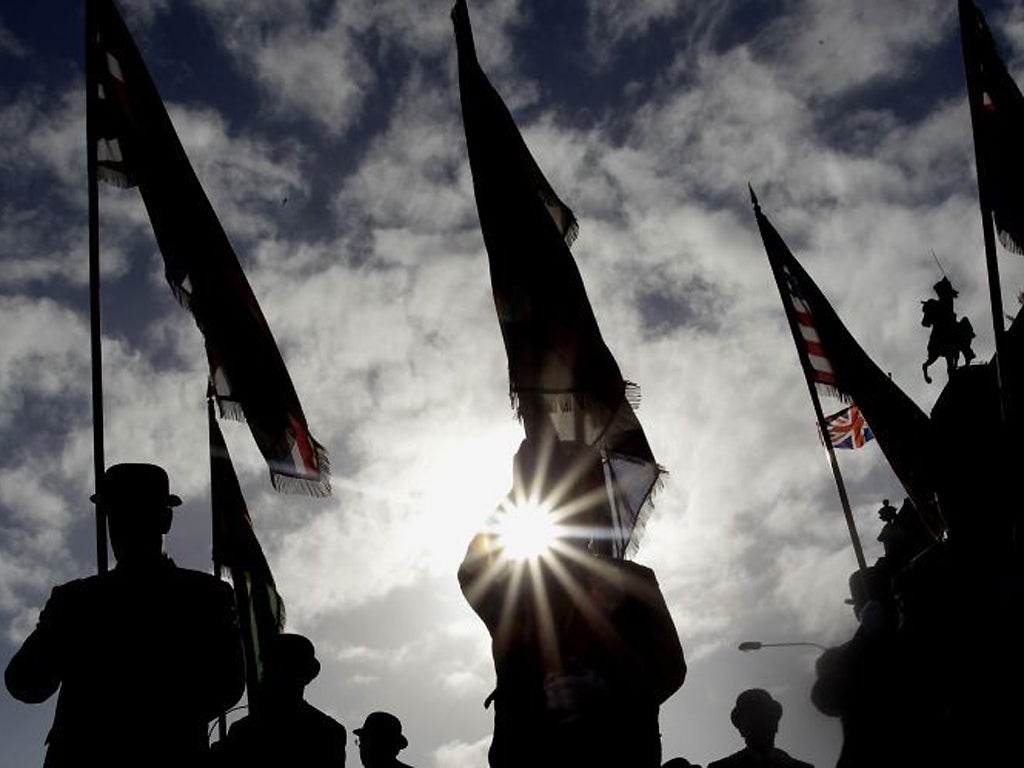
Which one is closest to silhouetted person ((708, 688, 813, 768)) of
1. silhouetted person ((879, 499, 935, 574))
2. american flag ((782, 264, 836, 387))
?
american flag ((782, 264, 836, 387))

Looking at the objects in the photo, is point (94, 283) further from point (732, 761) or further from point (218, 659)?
point (732, 761)

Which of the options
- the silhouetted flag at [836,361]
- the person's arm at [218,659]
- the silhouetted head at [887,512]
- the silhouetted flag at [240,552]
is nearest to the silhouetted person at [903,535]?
the silhouetted head at [887,512]

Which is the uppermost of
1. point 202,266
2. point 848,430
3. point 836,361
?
point 848,430

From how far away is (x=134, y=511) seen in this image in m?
3.63

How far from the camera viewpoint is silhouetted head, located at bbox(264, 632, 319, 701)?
16.9ft

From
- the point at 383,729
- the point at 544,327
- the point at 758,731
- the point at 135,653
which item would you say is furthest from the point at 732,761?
the point at 135,653

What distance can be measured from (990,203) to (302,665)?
574 centimetres

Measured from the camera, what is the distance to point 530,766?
3125 mm

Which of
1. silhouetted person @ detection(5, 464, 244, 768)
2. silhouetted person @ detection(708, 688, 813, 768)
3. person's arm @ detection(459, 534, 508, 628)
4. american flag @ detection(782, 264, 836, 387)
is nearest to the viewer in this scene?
silhouetted person @ detection(5, 464, 244, 768)

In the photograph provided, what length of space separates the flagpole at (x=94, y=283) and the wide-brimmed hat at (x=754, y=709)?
499 cm

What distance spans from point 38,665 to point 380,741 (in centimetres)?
381

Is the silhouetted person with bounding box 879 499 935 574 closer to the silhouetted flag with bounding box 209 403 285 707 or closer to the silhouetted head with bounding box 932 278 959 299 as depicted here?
the silhouetted head with bounding box 932 278 959 299

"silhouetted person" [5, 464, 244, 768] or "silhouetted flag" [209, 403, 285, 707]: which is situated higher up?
"silhouetted flag" [209, 403, 285, 707]

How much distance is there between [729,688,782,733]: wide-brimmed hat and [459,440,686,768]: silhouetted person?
420 centimetres
